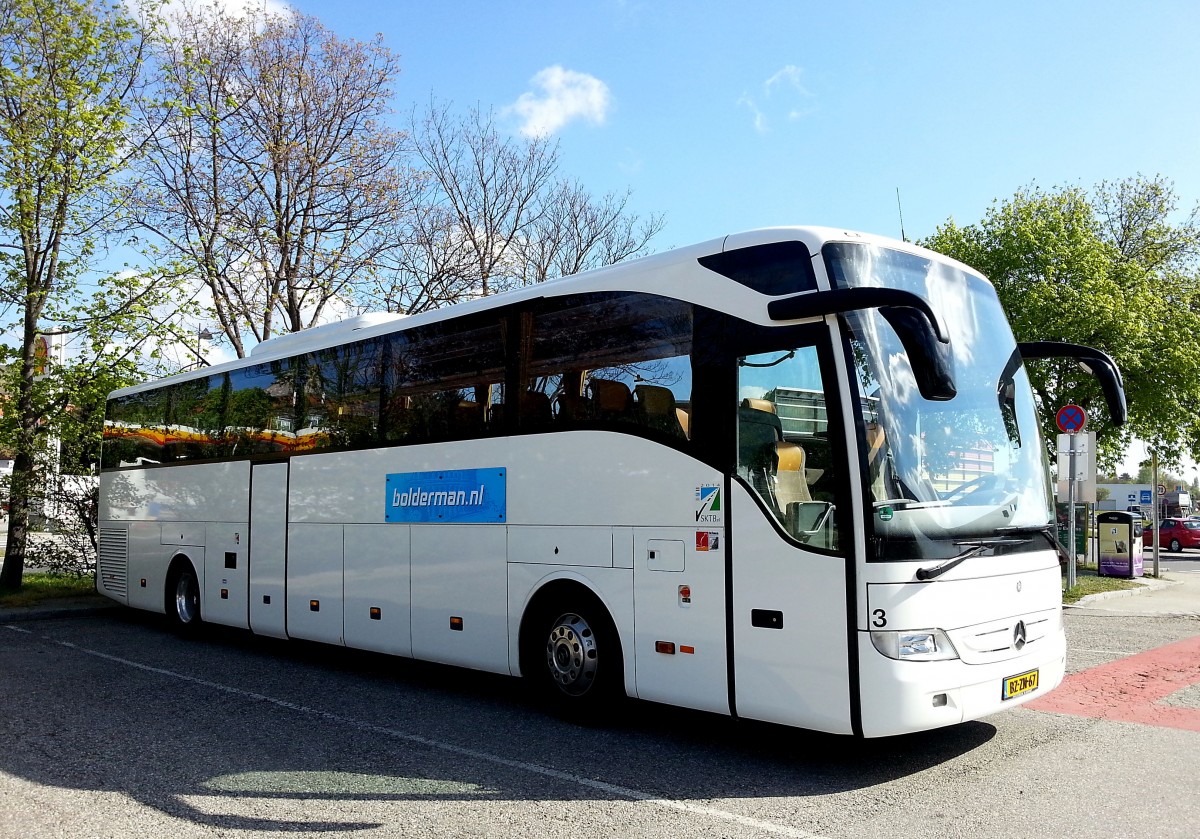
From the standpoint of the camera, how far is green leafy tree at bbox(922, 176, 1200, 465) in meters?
25.1

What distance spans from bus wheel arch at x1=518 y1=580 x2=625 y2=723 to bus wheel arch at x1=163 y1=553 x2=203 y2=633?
256 inches

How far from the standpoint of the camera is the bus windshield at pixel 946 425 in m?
5.73

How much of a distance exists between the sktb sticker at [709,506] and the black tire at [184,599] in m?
8.43

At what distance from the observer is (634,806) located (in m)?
5.34

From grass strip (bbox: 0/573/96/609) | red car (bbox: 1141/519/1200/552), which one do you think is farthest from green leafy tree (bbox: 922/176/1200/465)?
grass strip (bbox: 0/573/96/609)

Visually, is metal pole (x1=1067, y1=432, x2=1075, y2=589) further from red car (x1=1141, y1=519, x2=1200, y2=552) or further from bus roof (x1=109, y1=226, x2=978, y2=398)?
red car (x1=1141, y1=519, x2=1200, y2=552)

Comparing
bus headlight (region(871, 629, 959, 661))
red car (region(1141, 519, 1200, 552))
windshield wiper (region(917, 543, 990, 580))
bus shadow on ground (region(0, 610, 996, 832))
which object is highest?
windshield wiper (region(917, 543, 990, 580))

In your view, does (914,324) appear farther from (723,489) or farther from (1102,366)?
(1102,366)

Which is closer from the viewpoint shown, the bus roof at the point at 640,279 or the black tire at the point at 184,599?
the bus roof at the point at 640,279

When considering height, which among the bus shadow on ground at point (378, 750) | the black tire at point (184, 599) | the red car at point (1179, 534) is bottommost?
the red car at point (1179, 534)

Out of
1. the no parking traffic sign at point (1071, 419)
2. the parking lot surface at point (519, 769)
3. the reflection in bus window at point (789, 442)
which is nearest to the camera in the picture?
the parking lot surface at point (519, 769)

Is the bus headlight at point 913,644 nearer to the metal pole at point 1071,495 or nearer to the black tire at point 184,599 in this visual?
the black tire at point 184,599

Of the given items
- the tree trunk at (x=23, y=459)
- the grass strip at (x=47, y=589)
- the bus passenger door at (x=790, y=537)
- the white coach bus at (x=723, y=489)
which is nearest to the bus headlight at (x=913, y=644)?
the white coach bus at (x=723, y=489)

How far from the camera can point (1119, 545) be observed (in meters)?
22.0
